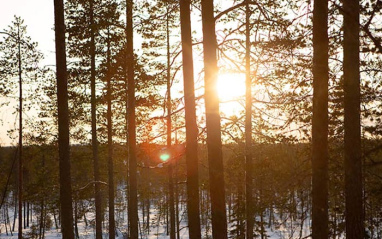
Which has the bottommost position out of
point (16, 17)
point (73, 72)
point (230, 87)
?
point (230, 87)

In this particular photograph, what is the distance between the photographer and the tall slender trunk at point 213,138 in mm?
7898

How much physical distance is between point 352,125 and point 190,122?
3.71m

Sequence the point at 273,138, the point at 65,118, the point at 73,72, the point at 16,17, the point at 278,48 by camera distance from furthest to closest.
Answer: the point at 16,17, the point at 73,72, the point at 273,138, the point at 65,118, the point at 278,48

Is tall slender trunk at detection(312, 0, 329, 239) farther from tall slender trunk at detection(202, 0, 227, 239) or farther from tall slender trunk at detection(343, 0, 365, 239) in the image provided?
tall slender trunk at detection(202, 0, 227, 239)

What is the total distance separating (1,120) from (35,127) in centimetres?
443

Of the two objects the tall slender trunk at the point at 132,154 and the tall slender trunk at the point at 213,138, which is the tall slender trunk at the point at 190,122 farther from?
the tall slender trunk at the point at 132,154

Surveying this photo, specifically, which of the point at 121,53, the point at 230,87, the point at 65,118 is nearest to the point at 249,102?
the point at 230,87

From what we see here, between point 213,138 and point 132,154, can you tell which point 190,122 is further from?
point 132,154

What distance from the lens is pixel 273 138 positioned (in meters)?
14.5

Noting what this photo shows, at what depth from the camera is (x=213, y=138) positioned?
26.0ft

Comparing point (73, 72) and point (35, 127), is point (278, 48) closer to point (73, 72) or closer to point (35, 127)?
point (73, 72)

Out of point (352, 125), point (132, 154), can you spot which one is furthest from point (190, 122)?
point (132, 154)

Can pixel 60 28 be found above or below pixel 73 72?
below

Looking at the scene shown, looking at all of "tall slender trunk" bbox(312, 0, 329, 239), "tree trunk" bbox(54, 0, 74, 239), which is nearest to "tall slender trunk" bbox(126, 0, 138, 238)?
"tree trunk" bbox(54, 0, 74, 239)
